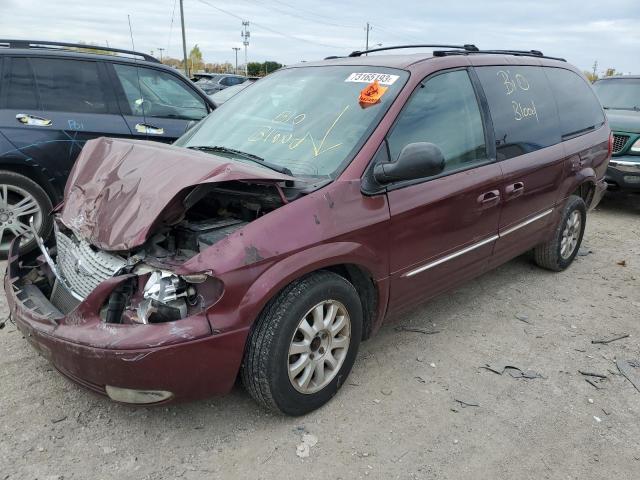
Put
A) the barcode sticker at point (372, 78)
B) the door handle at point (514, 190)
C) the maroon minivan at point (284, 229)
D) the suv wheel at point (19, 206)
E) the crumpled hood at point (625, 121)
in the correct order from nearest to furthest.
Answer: the maroon minivan at point (284, 229)
the barcode sticker at point (372, 78)
the door handle at point (514, 190)
the suv wheel at point (19, 206)
the crumpled hood at point (625, 121)

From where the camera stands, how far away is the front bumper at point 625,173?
7.15 m

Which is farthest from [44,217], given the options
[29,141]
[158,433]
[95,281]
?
[158,433]

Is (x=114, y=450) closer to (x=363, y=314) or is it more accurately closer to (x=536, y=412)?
(x=363, y=314)

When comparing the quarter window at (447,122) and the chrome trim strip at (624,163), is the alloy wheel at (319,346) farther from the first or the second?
the chrome trim strip at (624,163)

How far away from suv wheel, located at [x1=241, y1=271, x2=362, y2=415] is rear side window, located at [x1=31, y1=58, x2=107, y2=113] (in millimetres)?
3544

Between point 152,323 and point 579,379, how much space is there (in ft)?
8.27

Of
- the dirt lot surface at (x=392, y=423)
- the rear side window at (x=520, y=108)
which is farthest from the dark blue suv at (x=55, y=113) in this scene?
the rear side window at (x=520, y=108)

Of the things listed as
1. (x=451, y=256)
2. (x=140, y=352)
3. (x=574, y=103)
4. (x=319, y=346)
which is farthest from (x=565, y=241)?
(x=140, y=352)

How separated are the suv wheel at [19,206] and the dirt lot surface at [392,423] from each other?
1138 mm

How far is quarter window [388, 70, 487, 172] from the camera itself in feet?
9.82

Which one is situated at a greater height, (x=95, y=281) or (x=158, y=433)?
(x=95, y=281)

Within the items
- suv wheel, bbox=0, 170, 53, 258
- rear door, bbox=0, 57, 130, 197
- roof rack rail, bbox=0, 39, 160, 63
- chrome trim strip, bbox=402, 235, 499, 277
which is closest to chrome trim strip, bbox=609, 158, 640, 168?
chrome trim strip, bbox=402, 235, 499, 277

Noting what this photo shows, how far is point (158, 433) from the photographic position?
2553 millimetres

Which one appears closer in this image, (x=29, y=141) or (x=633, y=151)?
(x=29, y=141)
